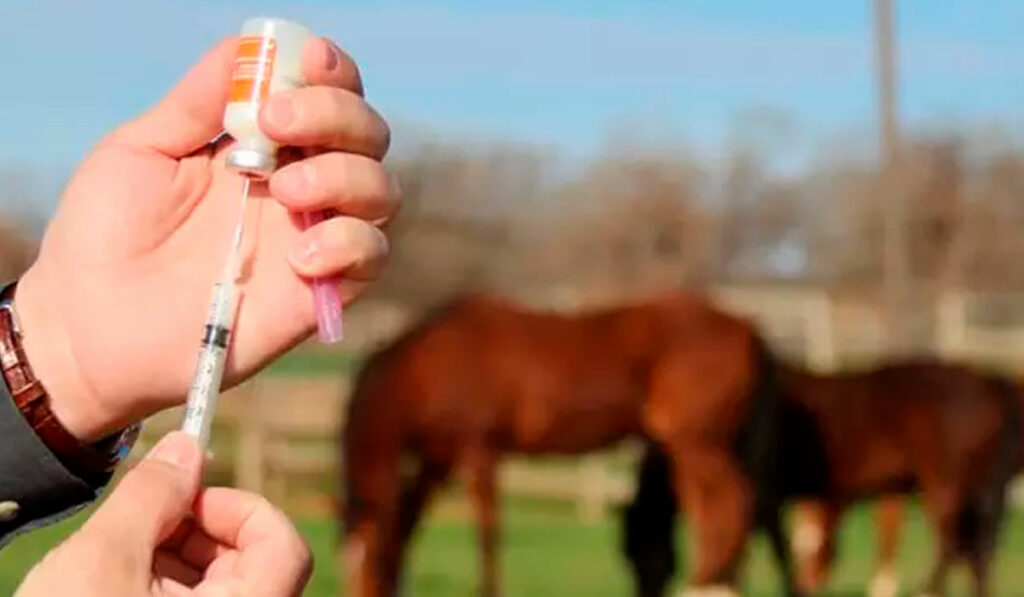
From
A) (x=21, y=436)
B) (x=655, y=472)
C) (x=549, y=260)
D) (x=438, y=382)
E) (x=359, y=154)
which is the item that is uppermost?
(x=359, y=154)

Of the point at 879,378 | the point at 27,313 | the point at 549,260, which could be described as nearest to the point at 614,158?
the point at 549,260

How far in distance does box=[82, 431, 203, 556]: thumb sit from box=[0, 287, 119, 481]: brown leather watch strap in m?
0.21

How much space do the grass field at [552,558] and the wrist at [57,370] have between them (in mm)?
5096

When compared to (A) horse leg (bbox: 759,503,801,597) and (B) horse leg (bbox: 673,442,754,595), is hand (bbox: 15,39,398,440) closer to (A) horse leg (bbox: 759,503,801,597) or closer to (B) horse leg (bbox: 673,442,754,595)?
(B) horse leg (bbox: 673,442,754,595)

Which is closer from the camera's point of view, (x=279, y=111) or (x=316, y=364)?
(x=279, y=111)

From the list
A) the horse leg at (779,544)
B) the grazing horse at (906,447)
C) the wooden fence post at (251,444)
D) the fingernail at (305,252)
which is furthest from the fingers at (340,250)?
the wooden fence post at (251,444)

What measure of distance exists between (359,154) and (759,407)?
17.0ft

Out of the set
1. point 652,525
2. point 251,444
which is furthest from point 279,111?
point 251,444

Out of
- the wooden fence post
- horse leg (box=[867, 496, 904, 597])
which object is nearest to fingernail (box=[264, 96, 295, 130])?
horse leg (box=[867, 496, 904, 597])

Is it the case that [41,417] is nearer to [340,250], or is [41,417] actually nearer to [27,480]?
[27,480]

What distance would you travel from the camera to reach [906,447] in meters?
6.54

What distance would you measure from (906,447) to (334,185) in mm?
5818

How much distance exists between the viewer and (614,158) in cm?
1446

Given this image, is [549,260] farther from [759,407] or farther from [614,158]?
[759,407]
